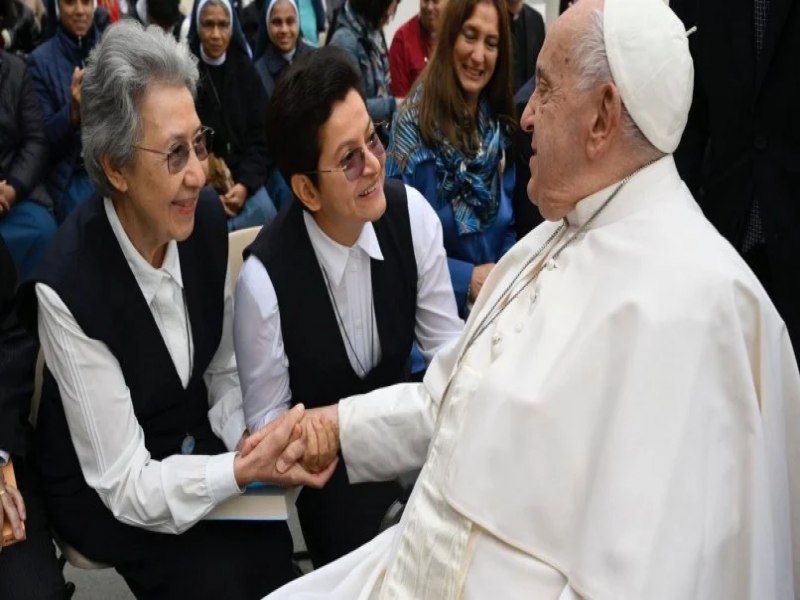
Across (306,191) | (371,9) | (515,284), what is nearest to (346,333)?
(306,191)

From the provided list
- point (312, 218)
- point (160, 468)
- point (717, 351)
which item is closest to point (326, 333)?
point (312, 218)

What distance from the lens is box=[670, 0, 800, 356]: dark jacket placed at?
2.95 m

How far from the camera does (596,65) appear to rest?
1783 mm

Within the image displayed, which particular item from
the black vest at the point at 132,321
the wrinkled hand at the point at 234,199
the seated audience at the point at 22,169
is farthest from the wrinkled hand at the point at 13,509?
the wrinkled hand at the point at 234,199

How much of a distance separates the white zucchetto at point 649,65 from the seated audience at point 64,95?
4119 mm

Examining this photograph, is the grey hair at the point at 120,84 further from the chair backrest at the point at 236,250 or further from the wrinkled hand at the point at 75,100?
the wrinkled hand at the point at 75,100

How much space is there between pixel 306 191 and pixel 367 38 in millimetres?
3859

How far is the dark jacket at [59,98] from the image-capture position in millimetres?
5375

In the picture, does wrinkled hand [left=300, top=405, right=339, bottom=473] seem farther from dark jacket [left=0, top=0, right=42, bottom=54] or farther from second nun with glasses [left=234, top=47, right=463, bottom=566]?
dark jacket [left=0, top=0, right=42, bottom=54]

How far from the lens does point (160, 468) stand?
8.40 ft

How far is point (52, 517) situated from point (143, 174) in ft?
3.25

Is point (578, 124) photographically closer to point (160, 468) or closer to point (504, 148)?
point (160, 468)

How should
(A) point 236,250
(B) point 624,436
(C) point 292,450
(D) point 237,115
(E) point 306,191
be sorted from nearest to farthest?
(B) point 624,436, (C) point 292,450, (E) point 306,191, (A) point 236,250, (D) point 237,115

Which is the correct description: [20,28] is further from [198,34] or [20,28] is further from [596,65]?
[596,65]
